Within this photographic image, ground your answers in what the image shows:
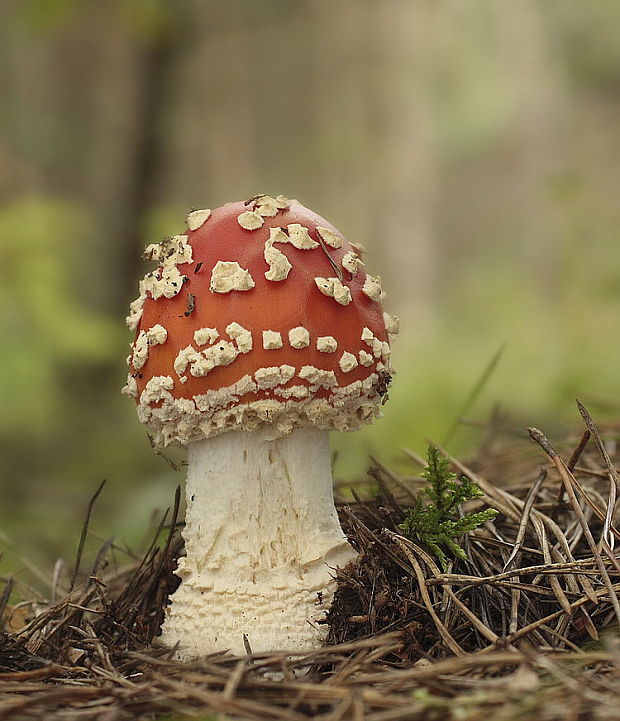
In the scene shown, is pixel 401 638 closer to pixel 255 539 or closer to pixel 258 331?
pixel 255 539

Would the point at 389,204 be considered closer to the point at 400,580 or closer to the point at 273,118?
the point at 273,118

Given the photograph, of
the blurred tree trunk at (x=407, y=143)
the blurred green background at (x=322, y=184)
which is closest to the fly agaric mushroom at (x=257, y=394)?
the blurred green background at (x=322, y=184)

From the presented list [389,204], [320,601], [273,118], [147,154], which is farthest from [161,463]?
[273,118]

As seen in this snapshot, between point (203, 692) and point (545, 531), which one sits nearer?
point (203, 692)

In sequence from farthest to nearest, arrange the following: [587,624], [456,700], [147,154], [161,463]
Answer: [147,154], [161,463], [587,624], [456,700]

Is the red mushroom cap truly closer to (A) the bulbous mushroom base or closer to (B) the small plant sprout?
(B) the small plant sprout

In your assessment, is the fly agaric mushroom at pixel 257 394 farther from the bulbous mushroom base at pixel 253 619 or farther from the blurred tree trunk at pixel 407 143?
the blurred tree trunk at pixel 407 143
